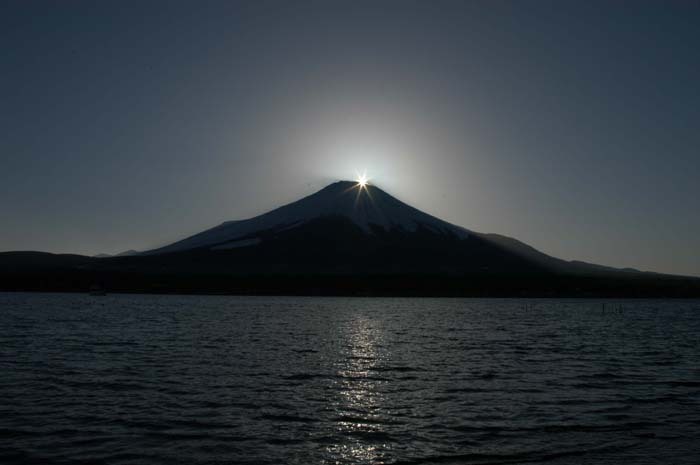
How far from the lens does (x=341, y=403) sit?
27219 millimetres

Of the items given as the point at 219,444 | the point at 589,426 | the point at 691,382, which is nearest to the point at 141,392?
the point at 219,444

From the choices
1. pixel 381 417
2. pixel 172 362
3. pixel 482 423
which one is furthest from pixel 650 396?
pixel 172 362

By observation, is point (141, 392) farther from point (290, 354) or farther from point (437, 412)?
point (290, 354)

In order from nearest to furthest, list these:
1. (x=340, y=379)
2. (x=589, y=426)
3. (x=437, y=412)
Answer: (x=589, y=426)
(x=437, y=412)
(x=340, y=379)

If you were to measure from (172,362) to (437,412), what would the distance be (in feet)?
70.6

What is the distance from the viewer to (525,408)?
26.5m

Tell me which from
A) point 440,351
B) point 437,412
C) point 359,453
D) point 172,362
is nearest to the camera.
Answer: point 359,453

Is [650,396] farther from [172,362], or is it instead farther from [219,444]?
[172,362]

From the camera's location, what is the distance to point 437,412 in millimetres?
25312

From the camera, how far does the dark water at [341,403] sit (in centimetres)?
1955

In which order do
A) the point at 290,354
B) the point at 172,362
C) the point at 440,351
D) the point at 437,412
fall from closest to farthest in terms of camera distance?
the point at 437,412 < the point at 172,362 < the point at 290,354 < the point at 440,351

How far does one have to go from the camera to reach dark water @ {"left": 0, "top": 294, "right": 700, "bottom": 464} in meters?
19.5

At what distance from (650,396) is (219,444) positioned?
22156 millimetres

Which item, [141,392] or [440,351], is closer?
[141,392]
